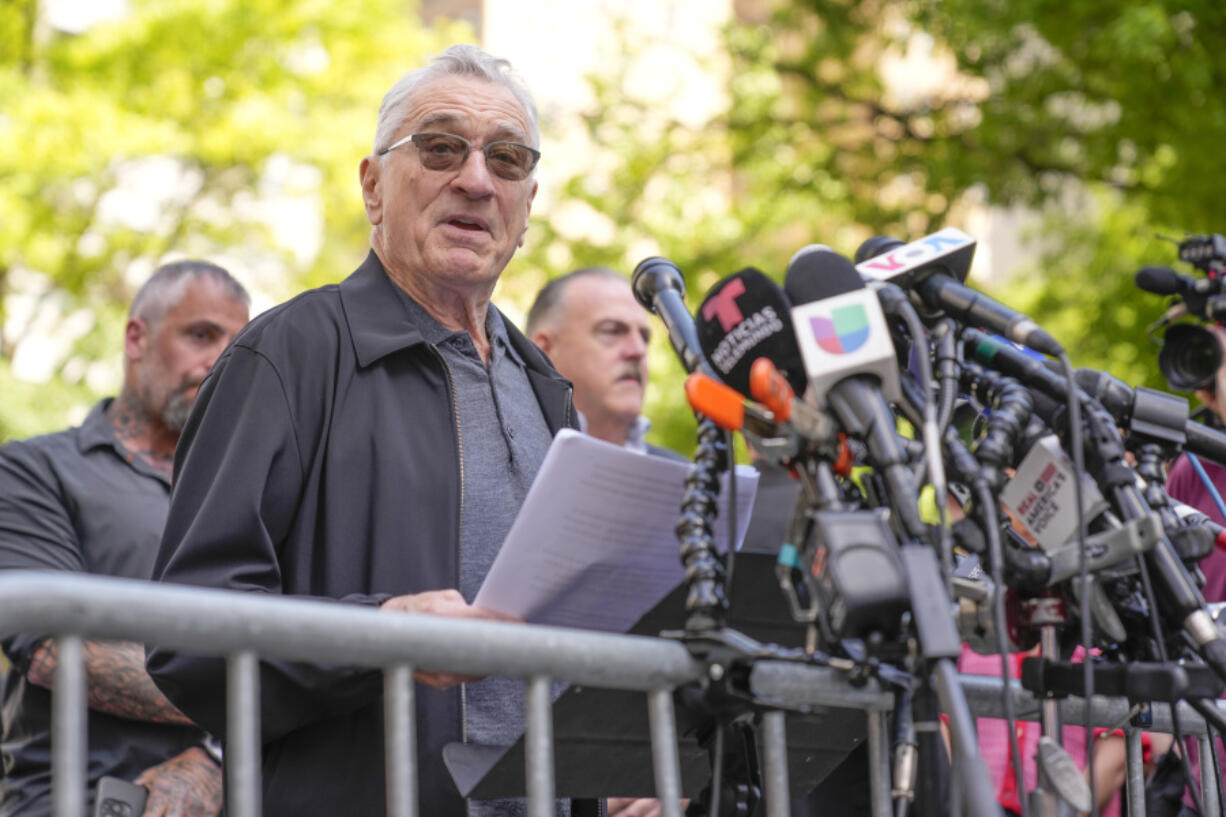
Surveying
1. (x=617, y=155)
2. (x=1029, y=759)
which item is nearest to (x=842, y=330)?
(x=1029, y=759)

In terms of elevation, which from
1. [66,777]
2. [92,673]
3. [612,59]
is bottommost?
[66,777]

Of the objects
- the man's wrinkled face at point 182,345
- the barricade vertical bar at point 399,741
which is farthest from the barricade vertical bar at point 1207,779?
the man's wrinkled face at point 182,345

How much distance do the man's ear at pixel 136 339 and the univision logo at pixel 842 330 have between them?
340cm

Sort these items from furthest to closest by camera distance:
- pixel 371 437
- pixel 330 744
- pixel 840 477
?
pixel 371 437 → pixel 330 744 → pixel 840 477

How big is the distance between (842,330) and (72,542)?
290 cm

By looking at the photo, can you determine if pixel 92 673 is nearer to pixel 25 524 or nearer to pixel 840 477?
pixel 25 524

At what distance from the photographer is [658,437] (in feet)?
47.7

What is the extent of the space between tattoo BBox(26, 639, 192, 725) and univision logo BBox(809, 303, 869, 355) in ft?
8.20

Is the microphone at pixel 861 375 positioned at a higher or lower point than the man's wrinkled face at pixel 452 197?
lower

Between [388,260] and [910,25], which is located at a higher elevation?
[910,25]

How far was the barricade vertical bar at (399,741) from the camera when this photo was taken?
1.95 meters

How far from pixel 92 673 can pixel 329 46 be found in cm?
1090

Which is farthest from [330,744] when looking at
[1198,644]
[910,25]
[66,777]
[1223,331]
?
[910,25]

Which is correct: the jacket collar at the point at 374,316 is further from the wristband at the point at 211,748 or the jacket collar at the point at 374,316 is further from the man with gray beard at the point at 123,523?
the wristband at the point at 211,748
